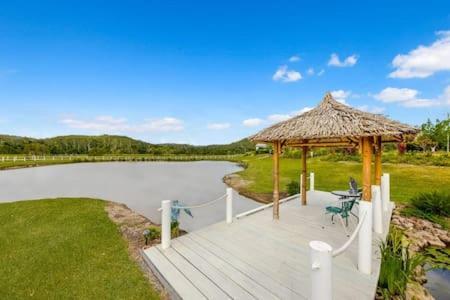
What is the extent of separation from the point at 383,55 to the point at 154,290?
1749 cm

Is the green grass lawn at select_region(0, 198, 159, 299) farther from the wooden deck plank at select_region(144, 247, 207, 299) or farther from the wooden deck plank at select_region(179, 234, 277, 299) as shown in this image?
the wooden deck plank at select_region(179, 234, 277, 299)

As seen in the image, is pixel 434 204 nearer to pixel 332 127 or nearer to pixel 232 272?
pixel 332 127

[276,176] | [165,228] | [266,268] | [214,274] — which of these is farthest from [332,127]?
[165,228]

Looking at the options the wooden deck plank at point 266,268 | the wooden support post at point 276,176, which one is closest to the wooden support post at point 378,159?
the wooden support post at point 276,176

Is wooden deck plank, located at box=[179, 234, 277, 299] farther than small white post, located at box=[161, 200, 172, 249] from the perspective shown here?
No

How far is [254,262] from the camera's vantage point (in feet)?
11.6

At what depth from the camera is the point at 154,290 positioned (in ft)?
10.9

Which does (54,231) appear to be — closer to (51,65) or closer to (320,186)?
(320,186)

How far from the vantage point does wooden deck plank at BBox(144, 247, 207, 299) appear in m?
2.84

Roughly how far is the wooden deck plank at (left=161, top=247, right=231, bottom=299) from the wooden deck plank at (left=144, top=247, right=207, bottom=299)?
2.1 inches

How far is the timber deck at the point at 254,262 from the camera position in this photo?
283 centimetres

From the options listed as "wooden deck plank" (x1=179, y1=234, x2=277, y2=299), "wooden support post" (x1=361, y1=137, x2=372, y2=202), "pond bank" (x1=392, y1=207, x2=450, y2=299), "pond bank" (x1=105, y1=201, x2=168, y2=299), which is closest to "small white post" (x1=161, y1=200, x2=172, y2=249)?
"wooden deck plank" (x1=179, y1=234, x2=277, y2=299)

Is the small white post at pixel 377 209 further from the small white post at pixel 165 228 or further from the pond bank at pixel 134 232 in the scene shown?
the pond bank at pixel 134 232

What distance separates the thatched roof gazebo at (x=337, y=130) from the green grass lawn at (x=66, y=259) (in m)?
3.92
